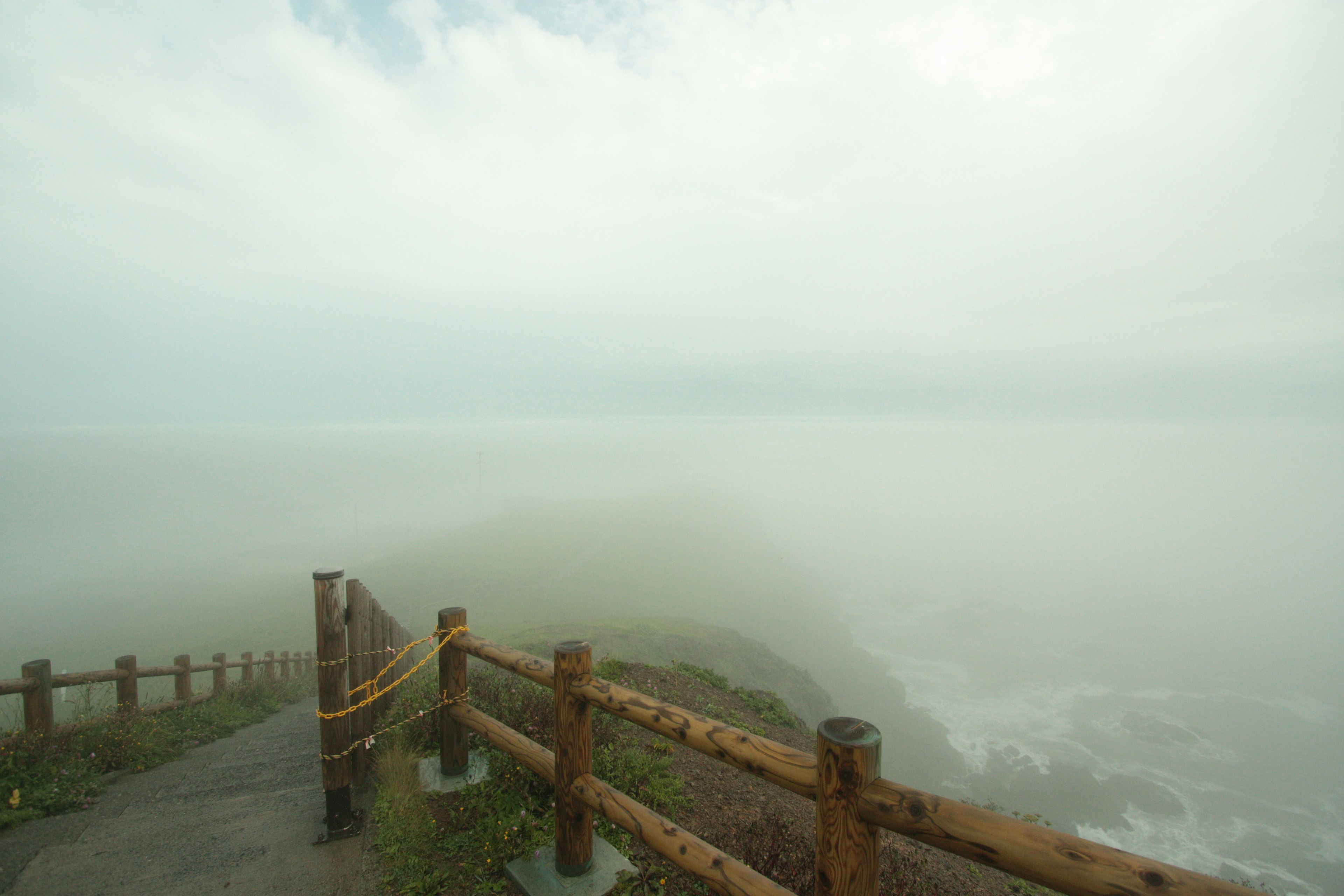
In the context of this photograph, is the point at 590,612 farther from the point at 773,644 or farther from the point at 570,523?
the point at 570,523

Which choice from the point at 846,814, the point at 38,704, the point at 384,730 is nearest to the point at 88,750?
the point at 38,704

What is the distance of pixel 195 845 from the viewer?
14.5ft

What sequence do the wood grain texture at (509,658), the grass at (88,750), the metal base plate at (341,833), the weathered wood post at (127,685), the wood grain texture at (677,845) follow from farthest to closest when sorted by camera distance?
the weathered wood post at (127,685), the grass at (88,750), the metal base plate at (341,833), the wood grain texture at (509,658), the wood grain texture at (677,845)

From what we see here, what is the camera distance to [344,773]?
4484 mm

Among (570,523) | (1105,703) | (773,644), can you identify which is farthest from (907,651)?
(570,523)

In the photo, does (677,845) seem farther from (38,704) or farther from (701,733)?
A: (38,704)

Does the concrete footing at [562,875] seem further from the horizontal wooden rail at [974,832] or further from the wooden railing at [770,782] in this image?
the horizontal wooden rail at [974,832]

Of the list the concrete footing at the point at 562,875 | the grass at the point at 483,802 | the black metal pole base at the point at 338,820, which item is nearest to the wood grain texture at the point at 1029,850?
the concrete footing at the point at 562,875

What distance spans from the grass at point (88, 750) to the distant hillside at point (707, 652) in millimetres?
18717

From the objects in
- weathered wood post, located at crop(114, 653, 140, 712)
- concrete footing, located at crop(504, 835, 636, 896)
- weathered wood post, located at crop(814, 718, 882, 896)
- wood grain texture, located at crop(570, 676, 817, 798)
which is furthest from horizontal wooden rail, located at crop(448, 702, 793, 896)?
weathered wood post, located at crop(114, 653, 140, 712)

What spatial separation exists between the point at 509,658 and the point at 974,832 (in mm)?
3201

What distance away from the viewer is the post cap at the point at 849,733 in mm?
2256

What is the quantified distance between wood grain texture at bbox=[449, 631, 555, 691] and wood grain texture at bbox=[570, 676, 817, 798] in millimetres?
390

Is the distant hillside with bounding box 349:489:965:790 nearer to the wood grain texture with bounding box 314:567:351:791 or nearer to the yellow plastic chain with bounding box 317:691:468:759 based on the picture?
the yellow plastic chain with bounding box 317:691:468:759
